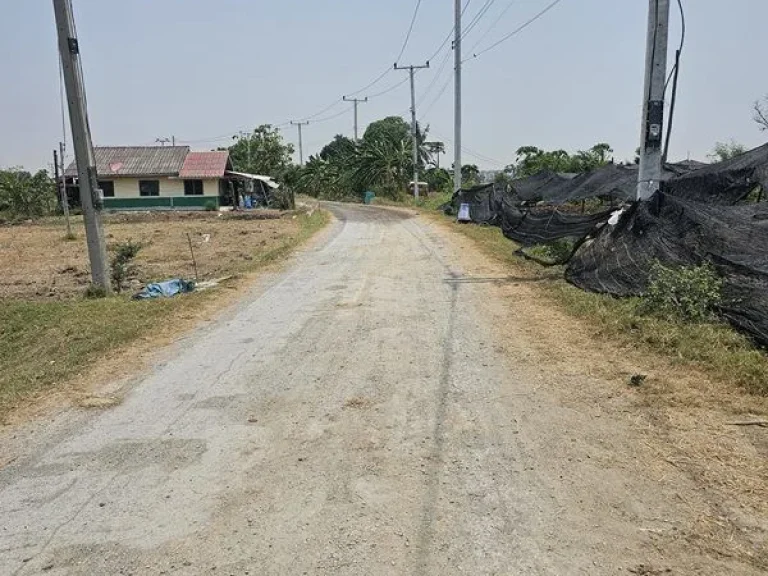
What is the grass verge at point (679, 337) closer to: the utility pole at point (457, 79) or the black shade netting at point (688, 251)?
the black shade netting at point (688, 251)

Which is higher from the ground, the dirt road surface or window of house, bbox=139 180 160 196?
window of house, bbox=139 180 160 196

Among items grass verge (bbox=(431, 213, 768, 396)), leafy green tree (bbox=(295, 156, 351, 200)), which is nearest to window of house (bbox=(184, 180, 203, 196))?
leafy green tree (bbox=(295, 156, 351, 200))

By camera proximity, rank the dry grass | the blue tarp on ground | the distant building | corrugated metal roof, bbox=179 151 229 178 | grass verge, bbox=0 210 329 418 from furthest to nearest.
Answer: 1. the distant building
2. corrugated metal roof, bbox=179 151 229 178
3. the dry grass
4. the blue tarp on ground
5. grass verge, bbox=0 210 329 418

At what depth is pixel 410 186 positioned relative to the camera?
54.6m

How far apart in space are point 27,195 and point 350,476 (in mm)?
47059

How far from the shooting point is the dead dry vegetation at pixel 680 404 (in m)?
3.29

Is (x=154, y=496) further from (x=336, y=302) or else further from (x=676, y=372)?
(x=336, y=302)

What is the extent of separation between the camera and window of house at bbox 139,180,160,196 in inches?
1710

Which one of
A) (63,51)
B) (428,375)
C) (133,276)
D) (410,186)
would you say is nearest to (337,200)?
(410,186)

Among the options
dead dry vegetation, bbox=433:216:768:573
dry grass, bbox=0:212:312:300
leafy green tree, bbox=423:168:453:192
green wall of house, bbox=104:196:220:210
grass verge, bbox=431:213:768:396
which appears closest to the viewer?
dead dry vegetation, bbox=433:216:768:573

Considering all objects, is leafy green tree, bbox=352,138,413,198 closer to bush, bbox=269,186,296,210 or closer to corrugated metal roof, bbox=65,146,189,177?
bush, bbox=269,186,296,210

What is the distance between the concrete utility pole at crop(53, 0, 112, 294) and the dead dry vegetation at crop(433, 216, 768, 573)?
6561 millimetres

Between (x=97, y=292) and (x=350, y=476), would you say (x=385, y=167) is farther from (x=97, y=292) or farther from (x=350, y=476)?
(x=350, y=476)

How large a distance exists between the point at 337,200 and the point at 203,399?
56318 mm
